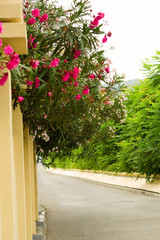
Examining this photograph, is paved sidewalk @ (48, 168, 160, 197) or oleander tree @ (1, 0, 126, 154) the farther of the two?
paved sidewalk @ (48, 168, 160, 197)

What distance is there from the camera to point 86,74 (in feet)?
24.1

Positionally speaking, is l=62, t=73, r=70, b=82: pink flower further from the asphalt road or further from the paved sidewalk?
the paved sidewalk

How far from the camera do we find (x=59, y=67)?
20.9ft

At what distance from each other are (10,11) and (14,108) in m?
1.68

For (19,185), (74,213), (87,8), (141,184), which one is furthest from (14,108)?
(141,184)

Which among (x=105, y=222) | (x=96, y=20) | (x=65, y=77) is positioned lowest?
(x=105, y=222)

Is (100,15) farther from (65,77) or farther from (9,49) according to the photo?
(9,49)

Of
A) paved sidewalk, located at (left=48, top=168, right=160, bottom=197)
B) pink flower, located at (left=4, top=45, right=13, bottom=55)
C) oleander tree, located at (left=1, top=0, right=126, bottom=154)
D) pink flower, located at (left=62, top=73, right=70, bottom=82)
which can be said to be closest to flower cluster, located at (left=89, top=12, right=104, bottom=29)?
oleander tree, located at (left=1, top=0, right=126, bottom=154)

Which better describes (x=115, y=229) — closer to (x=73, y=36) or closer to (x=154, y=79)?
(x=73, y=36)

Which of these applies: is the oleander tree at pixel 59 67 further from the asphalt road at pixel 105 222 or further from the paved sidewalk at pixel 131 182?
the paved sidewalk at pixel 131 182

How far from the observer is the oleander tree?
20.0 feet

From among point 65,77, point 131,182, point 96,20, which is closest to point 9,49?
point 65,77

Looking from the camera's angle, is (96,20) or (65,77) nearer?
(65,77)

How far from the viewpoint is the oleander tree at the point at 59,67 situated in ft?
20.0
